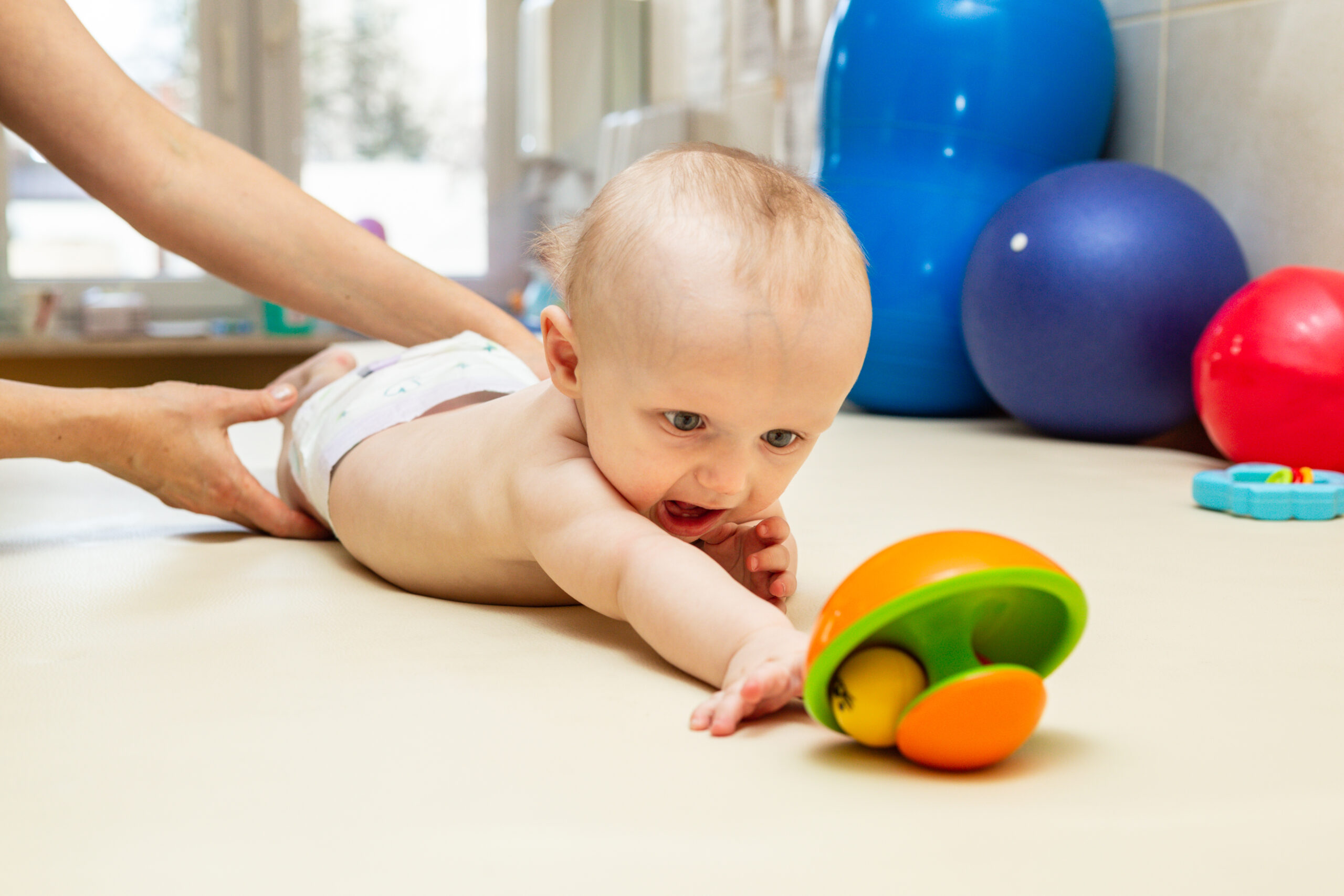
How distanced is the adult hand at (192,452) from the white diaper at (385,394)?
0.04 m

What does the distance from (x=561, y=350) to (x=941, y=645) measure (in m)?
0.32

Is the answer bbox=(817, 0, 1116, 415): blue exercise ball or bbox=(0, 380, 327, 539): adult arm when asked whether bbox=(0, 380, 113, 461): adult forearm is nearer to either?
bbox=(0, 380, 327, 539): adult arm

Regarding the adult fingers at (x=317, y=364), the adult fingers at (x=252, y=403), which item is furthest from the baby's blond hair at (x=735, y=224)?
the adult fingers at (x=317, y=364)

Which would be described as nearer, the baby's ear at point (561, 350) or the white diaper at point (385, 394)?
the baby's ear at point (561, 350)

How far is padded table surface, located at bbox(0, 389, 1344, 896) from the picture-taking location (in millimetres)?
432

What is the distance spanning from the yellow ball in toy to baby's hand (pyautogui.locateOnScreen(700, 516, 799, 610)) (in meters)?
0.23

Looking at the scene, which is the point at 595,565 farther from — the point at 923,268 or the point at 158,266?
the point at 158,266

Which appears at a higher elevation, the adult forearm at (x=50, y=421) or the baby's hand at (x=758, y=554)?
the adult forearm at (x=50, y=421)

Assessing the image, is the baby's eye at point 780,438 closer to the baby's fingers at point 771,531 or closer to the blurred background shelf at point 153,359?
the baby's fingers at point 771,531

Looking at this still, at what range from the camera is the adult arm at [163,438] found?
3.12 feet

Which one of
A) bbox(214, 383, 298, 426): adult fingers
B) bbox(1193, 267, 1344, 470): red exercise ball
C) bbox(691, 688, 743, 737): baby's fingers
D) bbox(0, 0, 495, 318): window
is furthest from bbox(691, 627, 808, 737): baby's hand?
bbox(0, 0, 495, 318): window

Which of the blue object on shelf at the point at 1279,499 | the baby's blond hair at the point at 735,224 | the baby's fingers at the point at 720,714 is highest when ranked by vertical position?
the baby's blond hair at the point at 735,224

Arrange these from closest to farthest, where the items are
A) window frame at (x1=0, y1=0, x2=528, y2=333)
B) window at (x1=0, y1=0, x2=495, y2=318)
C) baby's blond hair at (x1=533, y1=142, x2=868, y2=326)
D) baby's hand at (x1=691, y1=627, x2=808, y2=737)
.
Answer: baby's hand at (x1=691, y1=627, x2=808, y2=737)
baby's blond hair at (x1=533, y1=142, x2=868, y2=326)
window at (x1=0, y1=0, x2=495, y2=318)
window frame at (x1=0, y1=0, x2=528, y2=333)

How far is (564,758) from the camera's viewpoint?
531 mm
